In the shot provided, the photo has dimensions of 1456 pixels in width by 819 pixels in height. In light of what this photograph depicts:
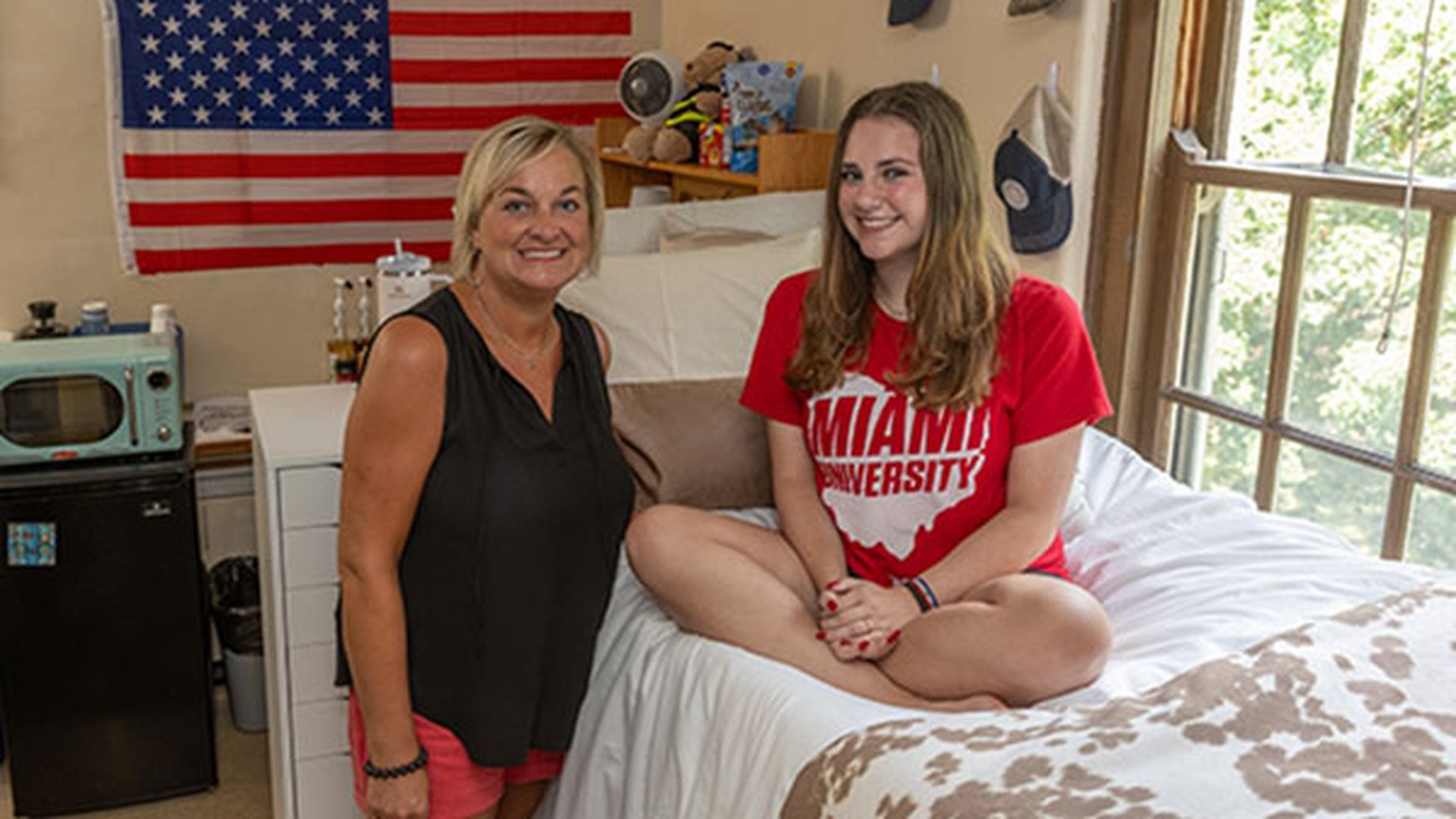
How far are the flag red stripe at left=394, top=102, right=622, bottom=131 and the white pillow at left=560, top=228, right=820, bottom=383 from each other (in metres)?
1.33

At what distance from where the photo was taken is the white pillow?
7.58ft

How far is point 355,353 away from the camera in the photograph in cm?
278

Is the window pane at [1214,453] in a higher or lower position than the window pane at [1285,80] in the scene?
lower

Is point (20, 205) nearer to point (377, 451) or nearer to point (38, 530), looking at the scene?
point (38, 530)

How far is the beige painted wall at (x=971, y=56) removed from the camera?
7.69 feet

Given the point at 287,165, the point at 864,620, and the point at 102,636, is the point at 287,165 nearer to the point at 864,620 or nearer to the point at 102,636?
the point at 102,636

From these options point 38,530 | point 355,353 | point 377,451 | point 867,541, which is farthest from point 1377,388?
point 38,530

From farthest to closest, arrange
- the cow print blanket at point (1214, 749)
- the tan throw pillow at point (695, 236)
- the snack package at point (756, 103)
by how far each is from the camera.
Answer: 1. the snack package at point (756, 103)
2. the tan throw pillow at point (695, 236)
3. the cow print blanket at point (1214, 749)

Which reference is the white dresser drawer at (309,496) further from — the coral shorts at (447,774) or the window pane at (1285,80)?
the window pane at (1285,80)

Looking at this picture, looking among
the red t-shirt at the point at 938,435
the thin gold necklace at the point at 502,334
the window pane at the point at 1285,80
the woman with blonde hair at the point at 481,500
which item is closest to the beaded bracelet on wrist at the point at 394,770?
the woman with blonde hair at the point at 481,500

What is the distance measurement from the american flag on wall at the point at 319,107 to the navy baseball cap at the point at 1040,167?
5.82 feet

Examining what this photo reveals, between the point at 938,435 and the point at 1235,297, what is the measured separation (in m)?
0.78

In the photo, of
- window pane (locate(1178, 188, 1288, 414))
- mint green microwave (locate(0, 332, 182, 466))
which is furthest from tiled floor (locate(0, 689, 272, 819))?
window pane (locate(1178, 188, 1288, 414))

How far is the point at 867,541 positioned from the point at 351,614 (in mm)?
680
